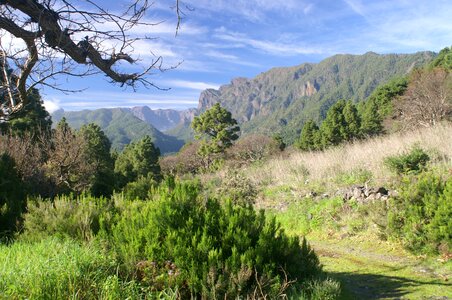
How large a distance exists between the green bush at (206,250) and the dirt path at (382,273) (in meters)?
0.97

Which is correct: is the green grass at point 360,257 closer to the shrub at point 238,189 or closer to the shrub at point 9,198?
the shrub at point 238,189

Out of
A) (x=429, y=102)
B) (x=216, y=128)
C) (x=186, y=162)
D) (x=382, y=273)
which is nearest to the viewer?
(x=382, y=273)

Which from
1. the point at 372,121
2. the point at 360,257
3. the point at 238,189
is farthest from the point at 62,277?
the point at 372,121

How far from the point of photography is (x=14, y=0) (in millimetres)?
2541

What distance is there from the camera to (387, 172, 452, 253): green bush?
5.49m

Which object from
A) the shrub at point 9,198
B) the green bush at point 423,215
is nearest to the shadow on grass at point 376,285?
the green bush at point 423,215

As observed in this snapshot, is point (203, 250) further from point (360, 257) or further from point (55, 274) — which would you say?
point (360, 257)

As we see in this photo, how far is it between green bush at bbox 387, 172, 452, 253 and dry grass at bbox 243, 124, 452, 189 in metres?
2.32

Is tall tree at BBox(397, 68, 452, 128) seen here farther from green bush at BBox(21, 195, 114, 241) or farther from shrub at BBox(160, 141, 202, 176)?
shrub at BBox(160, 141, 202, 176)

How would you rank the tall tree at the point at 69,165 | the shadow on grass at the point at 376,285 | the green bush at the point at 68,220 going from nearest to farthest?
the shadow on grass at the point at 376,285
the green bush at the point at 68,220
the tall tree at the point at 69,165

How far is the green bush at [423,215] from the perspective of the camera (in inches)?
216

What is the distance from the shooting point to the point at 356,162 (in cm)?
1091

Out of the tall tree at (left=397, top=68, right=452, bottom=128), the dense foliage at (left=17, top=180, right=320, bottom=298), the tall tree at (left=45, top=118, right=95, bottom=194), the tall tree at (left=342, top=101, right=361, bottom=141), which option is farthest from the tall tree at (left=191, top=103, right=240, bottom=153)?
the dense foliage at (left=17, top=180, right=320, bottom=298)

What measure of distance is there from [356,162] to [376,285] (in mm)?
6809
